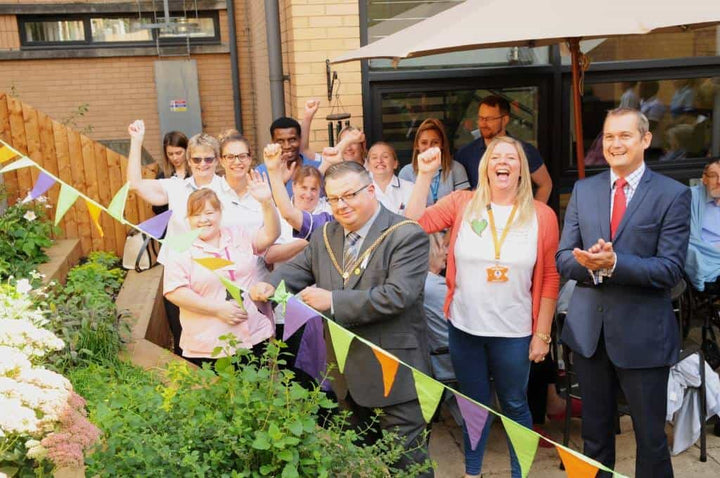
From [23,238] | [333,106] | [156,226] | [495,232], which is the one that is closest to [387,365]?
[495,232]

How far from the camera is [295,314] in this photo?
3506mm

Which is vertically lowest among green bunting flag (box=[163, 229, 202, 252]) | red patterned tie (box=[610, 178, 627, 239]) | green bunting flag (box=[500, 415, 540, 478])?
green bunting flag (box=[500, 415, 540, 478])

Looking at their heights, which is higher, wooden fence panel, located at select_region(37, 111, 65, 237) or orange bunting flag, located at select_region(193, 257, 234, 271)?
wooden fence panel, located at select_region(37, 111, 65, 237)

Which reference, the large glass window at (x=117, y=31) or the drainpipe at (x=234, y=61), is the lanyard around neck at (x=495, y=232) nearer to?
the drainpipe at (x=234, y=61)

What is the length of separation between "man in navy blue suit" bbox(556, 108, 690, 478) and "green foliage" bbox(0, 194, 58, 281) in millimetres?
4485

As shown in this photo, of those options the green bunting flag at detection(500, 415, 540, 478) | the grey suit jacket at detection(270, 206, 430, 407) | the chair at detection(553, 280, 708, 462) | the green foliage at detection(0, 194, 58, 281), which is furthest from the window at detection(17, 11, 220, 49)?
the green bunting flag at detection(500, 415, 540, 478)

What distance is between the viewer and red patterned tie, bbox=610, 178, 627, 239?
3.60 meters

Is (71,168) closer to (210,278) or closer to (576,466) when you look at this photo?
(210,278)

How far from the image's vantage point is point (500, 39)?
3.83m

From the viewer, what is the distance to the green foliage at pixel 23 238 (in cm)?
650

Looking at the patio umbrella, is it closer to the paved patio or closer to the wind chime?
the wind chime

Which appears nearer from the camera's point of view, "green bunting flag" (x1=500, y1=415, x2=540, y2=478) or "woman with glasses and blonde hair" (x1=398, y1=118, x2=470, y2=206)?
"green bunting flag" (x1=500, y1=415, x2=540, y2=478)

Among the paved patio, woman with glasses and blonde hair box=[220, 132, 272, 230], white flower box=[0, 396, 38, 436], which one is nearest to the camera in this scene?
white flower box=[0, 396, 38, 436]

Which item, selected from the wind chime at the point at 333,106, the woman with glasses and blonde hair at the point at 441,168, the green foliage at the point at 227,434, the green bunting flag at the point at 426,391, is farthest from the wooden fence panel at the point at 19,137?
the green bunting flag at the point at 426,391
